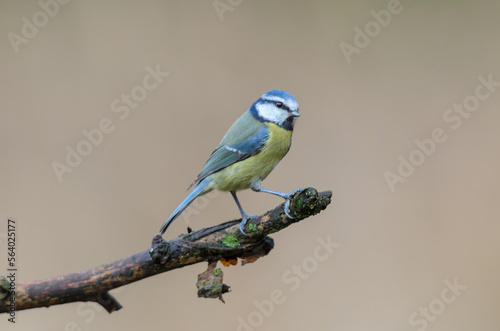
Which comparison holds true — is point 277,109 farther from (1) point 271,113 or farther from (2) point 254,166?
(2) point 254,166

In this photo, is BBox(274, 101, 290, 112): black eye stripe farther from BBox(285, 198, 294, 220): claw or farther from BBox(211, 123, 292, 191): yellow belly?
BBox(285, 198, 294, 220): claw

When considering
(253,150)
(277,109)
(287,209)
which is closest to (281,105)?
(277,109)

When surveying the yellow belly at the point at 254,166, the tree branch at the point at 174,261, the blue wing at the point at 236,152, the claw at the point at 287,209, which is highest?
the blue wing at the point at 236,152

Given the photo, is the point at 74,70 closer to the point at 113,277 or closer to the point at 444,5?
the point at 113,277

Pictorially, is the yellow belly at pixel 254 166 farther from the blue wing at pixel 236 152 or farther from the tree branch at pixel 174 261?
the tree branch at pixel 174 261

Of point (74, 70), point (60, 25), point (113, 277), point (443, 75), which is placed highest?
point (60, 25)

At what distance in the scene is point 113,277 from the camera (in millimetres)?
1208

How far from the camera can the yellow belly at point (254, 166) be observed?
4.97 feet

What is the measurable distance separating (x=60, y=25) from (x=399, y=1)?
1.92m

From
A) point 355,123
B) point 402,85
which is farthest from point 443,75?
point 355,123

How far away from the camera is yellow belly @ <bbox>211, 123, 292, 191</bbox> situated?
4.97 feet

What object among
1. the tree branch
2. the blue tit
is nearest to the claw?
the tree branch

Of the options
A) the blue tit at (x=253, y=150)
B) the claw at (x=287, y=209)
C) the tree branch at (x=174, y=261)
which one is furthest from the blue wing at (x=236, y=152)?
the claw at (x=287, y=209)

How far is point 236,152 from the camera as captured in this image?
1.52m
